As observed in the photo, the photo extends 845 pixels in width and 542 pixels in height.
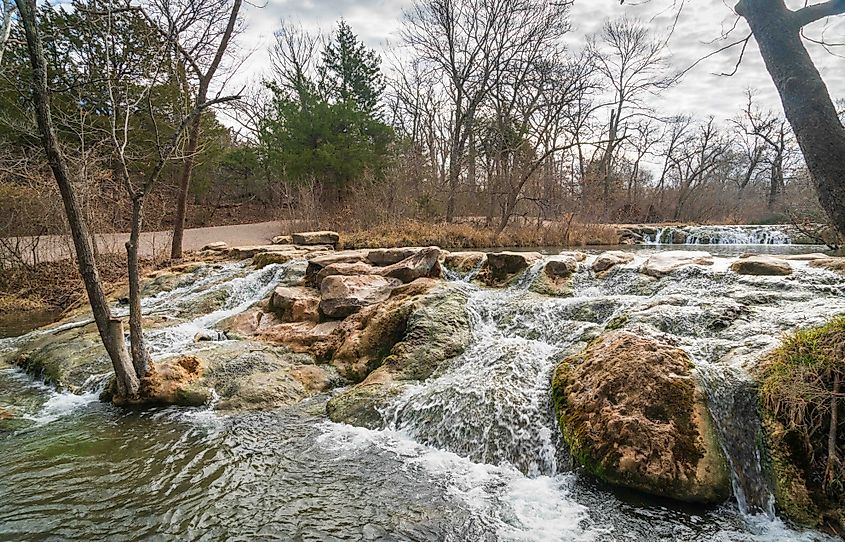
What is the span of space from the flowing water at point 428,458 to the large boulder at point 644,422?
109 mm

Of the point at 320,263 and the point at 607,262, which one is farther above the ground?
the point at 607,262

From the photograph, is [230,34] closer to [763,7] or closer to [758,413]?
[763,7]

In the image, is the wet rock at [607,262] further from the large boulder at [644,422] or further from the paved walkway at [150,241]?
the paved walkway at [150,241]

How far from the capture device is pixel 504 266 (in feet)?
23.4

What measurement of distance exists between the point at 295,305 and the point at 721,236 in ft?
45.3

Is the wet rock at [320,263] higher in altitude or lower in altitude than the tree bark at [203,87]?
lower

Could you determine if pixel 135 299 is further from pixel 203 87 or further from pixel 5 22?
pixel 203 87

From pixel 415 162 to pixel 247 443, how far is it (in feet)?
45.9

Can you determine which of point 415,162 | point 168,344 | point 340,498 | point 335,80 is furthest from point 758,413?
point 335,80

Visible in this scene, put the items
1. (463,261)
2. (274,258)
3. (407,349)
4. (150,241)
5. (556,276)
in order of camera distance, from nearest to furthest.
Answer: (407,349) < (556,276) < (463,261) < (274,258) < (150,241)

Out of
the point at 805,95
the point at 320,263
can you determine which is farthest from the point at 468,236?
the point at 805,95

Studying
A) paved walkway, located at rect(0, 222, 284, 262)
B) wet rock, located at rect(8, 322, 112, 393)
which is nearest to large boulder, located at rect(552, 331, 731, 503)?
wet rock, located at rect(8, 322, 112, 393)

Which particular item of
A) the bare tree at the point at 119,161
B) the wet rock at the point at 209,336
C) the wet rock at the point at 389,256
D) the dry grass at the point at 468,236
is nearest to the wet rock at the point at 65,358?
the wet rock at the point at 209,336

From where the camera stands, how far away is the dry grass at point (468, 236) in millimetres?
11906
